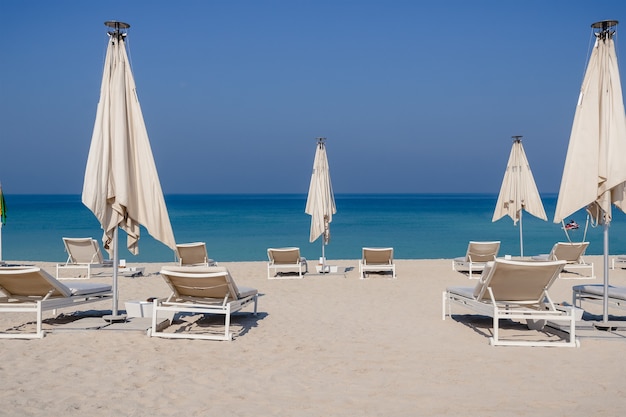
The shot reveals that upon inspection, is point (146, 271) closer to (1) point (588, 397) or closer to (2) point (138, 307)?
(2) point (138, 307)

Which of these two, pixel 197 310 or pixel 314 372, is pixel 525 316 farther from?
pixel 197 310

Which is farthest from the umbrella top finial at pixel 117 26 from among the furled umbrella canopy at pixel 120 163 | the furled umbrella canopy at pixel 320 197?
the furled umbrella canopy at pixel 320 197

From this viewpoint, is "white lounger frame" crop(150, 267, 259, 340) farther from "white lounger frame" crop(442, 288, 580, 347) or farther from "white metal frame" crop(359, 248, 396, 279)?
"white metal frame" crop(359, 248, 396, 279)

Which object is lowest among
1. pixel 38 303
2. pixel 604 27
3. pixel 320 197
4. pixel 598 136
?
pixel 38 303

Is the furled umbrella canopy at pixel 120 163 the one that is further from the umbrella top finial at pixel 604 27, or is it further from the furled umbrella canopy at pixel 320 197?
the furled umbrella canopy at pixel 320 197

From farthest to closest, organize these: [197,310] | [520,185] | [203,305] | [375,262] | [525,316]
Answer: [520,185] → [375,262] → [203,305] → [197,310] → [525,316]

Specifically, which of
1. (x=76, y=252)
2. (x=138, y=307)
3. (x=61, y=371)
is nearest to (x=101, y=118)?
(x=138, y=307)

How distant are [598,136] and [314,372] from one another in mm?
3259

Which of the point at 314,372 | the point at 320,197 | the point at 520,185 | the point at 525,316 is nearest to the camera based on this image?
the point at 314,372

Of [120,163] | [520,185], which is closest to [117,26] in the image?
[120,163]

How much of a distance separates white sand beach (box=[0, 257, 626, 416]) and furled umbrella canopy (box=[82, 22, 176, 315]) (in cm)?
107

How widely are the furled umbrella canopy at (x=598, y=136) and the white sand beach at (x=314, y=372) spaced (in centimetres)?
130

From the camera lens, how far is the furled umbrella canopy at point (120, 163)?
A: 569 centimetres

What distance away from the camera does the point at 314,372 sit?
443 centimetres
